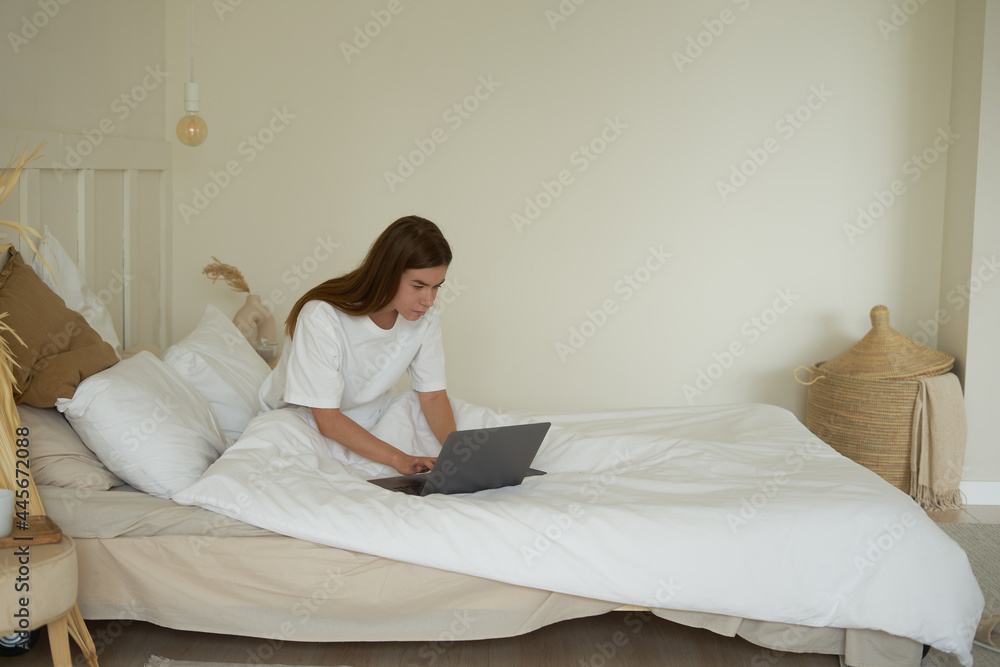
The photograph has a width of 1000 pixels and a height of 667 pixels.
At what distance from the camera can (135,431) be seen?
2191mm

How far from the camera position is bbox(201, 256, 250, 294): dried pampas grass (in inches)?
142

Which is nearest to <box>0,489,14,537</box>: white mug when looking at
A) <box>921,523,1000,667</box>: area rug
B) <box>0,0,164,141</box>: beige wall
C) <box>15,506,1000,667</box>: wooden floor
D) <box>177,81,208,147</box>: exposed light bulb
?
<box>15,506,1000,667</box>: wooden floor

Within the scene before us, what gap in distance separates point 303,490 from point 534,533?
569 mm

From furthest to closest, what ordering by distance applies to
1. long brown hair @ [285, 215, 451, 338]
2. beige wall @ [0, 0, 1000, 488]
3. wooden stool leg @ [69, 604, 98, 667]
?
1. beige wall @ [0, 0, 1000, 488]
2. long brown hair @ [285, 215, 451, 338]
3. wooden stool leg @ [69, 604, 98, 667]

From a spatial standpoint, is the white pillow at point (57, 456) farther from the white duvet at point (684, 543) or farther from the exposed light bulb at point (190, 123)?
the exposed light bulb at point (190, 123)

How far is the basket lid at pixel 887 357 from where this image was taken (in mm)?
3543

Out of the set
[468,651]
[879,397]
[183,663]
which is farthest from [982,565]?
[183,663]

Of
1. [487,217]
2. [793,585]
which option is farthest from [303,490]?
[487,217]

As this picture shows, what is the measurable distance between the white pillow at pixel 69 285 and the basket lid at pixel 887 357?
9.11 ft

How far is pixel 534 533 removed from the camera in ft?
6.62

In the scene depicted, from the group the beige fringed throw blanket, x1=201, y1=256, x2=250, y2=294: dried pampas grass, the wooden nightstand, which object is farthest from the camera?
x1=201, y1=256, x2=250, y2=294: dried pampas grass

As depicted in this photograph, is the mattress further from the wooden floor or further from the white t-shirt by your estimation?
the white t-shirt

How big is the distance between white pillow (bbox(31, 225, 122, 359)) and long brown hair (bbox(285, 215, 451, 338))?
0.59 metres

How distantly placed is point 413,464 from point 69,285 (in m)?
1.12
